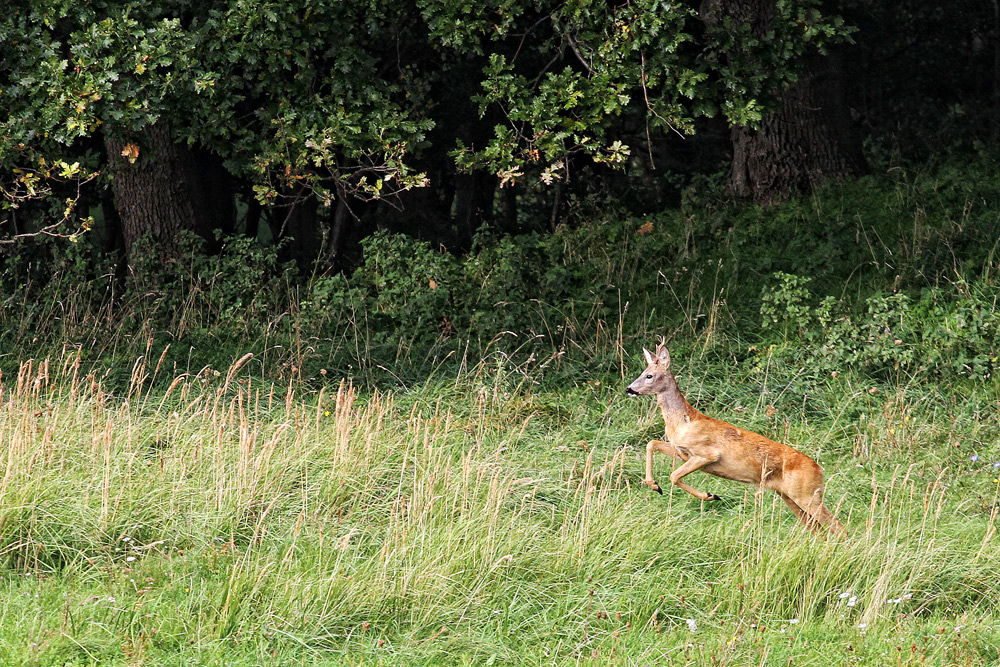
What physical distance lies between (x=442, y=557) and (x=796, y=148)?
9002 millimetres

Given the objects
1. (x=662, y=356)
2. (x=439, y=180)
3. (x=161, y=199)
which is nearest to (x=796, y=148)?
(x=439, y=180)

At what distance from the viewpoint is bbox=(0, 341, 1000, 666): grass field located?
4.98 metres

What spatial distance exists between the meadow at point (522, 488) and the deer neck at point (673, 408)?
16.1 inches

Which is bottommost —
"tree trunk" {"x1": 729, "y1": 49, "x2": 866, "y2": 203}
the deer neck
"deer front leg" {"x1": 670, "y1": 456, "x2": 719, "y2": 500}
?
"deer front leg" {"x1": 670, "y1": 456, "x2": 719, "y2": 500}

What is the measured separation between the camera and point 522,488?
6848mm

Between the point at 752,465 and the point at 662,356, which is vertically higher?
the point at 662,356

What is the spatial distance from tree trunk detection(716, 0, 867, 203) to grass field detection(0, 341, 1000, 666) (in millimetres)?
5807

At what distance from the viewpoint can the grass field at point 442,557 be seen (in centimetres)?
498

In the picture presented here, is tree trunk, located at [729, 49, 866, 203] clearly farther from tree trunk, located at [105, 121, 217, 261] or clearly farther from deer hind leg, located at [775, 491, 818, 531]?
deer hind leg, located at [775, 491, 818, 531]

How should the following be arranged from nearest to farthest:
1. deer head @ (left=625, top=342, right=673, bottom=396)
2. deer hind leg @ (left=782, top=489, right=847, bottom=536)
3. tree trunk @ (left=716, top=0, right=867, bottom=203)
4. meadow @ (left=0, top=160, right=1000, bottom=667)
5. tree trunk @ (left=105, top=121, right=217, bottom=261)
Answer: meadow @ (left=0, top=160, right=1000, bottom=667)
deer hind leg @ (left=782, top=489, right=847, bottom=536)
deer head @ (left=625, top=342, right=673, bottom=396)
tree trunk @ (left=105, top=121, right=217, bottom=261)
tree trunk @ (left=716, top=0, right=867, bottom=203)

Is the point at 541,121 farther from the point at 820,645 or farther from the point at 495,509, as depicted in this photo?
the point at 820,645

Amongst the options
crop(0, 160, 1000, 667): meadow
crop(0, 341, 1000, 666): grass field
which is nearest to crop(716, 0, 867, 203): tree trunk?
crop(0, 160, 1000, 667): meadow

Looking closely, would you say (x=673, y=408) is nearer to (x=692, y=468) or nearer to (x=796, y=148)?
(x=692, y=468)

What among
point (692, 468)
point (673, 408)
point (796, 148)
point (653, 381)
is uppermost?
point (796, 148)
